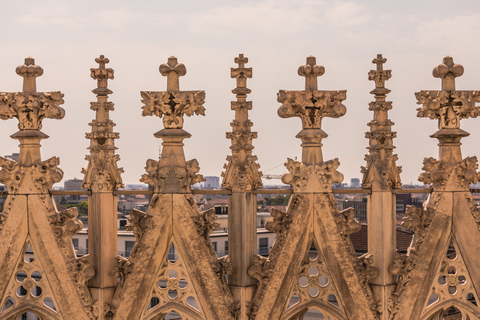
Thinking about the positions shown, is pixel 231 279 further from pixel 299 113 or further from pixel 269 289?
pixel 299 113

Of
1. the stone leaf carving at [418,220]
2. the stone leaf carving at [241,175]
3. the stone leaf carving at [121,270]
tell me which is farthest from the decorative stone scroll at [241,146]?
the stone leaf carving at [418,220]

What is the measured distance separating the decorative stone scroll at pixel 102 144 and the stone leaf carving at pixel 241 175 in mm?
1655

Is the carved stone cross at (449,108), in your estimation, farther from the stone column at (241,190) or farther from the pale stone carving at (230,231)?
the stone column at (241,190)

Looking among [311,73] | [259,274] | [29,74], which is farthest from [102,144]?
[311,73]

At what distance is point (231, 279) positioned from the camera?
518 inches

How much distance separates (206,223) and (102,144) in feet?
6.68

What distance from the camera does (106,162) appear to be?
13.0 meters

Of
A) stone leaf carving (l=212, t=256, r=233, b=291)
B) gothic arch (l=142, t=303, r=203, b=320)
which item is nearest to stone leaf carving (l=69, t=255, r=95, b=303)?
gothic arch (l=142, t=303, r=203, b=320)

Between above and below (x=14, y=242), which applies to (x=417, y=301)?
below

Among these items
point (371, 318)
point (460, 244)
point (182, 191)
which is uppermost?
point (182, 191)

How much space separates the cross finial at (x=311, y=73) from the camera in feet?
42.9

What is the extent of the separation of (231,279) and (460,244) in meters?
3.59

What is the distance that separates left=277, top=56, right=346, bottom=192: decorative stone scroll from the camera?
13.0 meters

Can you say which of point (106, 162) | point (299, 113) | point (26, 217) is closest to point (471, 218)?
point (299, 113)
